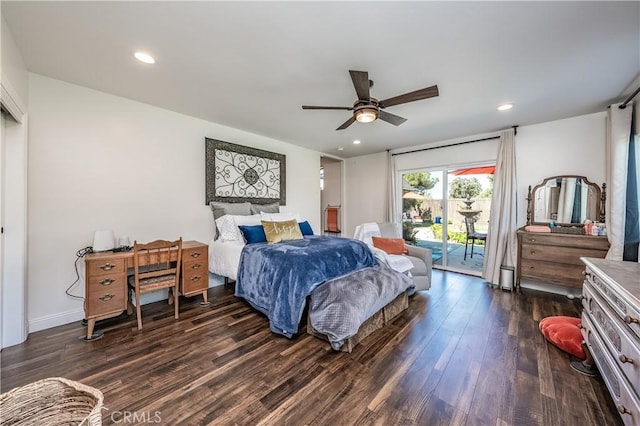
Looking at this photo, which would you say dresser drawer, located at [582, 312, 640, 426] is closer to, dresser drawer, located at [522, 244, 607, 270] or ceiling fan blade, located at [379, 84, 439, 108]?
dresser drawer, located at [522, 244, 607, 270]

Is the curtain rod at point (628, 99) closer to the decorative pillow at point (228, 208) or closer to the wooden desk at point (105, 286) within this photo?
the decorative pillow at point (228, 208)

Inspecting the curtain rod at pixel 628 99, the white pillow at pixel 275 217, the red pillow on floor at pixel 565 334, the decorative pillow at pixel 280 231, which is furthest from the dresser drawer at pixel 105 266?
the curtain rod at pixel 628 99

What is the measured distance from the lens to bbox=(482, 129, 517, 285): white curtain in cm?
377

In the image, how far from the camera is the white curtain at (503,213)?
3770mm

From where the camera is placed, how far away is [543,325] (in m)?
2.42

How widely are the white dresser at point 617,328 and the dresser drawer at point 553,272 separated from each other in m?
1.66

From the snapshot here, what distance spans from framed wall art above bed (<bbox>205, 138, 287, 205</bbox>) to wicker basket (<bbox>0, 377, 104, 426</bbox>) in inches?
110

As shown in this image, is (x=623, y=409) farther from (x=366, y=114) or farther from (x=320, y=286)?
(x=366, y=114)

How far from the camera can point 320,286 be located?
7.65 feet

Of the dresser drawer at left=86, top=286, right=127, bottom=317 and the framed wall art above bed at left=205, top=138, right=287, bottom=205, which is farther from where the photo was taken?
the framed wall art above bed at left=205, top=138, right=287, bottom=205

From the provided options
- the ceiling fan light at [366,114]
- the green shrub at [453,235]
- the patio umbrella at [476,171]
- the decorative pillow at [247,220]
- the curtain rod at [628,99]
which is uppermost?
the curtain rod at [628,99]

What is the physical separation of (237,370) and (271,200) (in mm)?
3025

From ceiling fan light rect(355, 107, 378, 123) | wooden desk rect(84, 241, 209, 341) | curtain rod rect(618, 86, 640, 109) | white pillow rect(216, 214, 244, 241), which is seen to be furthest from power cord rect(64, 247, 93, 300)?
curtain rod rect(618, 86, 640, 109)

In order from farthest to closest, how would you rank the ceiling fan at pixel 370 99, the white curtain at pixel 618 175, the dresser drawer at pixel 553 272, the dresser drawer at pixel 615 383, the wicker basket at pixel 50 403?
the dresser drawer at pixel 553 272 < the white curtain at pixel 618 175 < the ceiling fan at pixel 370 99 < the dresser drawer at pixel 615 383 < the wicker basket at pixel 50 403
